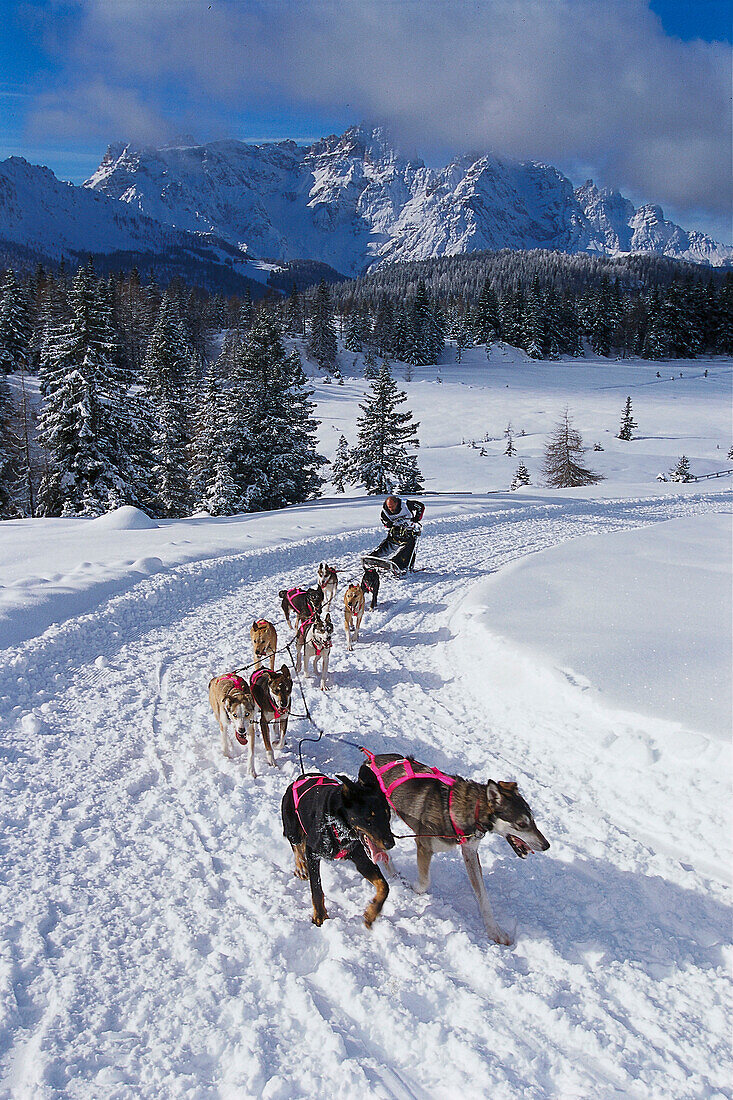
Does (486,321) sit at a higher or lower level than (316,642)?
higher

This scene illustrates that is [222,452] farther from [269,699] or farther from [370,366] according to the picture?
[370,366]

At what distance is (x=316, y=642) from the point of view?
6.54 m

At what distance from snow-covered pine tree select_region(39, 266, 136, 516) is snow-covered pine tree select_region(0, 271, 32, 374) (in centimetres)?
2913

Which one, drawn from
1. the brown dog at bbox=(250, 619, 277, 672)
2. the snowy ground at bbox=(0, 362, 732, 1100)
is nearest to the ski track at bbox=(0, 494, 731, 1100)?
the snowy ground at bbox=(0, 362, 732, 1100)

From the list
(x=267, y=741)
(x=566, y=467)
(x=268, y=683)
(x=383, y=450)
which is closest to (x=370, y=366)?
(x=566, y=467)

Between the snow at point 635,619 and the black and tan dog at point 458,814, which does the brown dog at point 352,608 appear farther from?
the black and tan dog at point 458,814

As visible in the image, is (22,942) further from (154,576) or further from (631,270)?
(631,270)

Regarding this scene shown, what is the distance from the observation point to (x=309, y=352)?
79.9 m

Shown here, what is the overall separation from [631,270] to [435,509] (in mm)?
184717

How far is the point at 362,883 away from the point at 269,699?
1.71m

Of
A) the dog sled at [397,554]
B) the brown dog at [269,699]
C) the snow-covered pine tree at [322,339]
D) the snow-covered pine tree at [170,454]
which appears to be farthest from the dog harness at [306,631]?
the snow-covered pine tree at [322,339]

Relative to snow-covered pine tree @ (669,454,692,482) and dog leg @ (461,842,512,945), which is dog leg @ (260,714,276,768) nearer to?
dog leg @ (461,842,512,945)

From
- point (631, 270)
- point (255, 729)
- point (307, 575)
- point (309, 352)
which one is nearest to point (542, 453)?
point (307, 575)

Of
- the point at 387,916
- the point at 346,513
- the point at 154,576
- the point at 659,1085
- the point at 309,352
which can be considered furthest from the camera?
the point at 309,352
